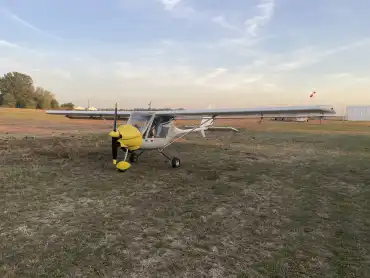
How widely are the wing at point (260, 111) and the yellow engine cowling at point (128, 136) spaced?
1.77 meters

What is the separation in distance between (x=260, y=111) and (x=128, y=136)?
5.01m

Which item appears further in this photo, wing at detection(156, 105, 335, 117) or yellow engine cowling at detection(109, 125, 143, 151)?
wing at detection(156, 105, 335, 117)

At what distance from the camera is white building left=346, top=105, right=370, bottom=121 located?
75938 millimetres

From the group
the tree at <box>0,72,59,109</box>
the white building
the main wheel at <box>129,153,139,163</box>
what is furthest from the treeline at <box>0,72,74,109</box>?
the white building

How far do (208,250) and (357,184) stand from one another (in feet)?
21.6

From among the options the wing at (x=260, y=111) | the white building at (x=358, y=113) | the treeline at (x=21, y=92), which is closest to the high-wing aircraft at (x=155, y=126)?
the wing at (x=260, y=111)

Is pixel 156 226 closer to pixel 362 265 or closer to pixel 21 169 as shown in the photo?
pixel 362 265

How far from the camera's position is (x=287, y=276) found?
11.8ft

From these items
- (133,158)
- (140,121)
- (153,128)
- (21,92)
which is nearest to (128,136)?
(140,121)

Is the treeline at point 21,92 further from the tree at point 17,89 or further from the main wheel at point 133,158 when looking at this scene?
the main wheel at point 133,158

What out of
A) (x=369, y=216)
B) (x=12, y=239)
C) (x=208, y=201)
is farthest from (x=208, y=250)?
(x=369, y=216)

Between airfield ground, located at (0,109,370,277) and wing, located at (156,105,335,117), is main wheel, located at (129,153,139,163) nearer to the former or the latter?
airfield ground, located at (0,109,370,277)

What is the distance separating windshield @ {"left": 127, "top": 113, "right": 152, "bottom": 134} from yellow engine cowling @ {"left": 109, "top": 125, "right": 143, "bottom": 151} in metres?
0.53

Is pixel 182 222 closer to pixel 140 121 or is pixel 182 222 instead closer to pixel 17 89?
pixel 140 121
